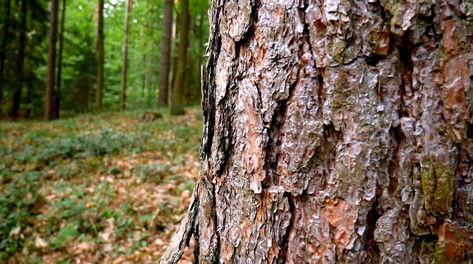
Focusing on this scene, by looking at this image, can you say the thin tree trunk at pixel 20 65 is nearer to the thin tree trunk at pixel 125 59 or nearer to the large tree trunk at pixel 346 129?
the thin tree trunk at pixel 125 59

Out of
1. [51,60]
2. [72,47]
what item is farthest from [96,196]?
[72,47]

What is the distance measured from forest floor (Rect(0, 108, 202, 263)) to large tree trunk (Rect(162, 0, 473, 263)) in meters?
3.29

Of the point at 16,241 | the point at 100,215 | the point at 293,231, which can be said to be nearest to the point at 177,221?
the point at 100,215

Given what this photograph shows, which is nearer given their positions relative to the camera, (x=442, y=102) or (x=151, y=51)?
(x=442, y=102)

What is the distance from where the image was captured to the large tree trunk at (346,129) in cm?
78

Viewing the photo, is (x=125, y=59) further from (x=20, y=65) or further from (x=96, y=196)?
(x=96, y=196)

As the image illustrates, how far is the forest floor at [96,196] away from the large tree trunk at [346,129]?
3.29 m

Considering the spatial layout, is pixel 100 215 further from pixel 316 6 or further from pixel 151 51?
pixel 151 51

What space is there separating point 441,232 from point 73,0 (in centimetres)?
2193

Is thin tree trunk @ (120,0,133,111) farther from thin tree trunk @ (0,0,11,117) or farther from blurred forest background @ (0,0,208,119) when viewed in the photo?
thin tree trunk @ (0,0,11,117)

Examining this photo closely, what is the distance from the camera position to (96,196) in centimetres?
540

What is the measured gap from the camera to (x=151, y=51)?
2141 cm

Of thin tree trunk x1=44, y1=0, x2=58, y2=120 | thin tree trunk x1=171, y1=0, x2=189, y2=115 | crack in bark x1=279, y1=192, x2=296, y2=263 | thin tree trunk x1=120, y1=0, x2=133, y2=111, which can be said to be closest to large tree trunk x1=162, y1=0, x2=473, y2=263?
crack in bark x1=279, y1=192, x2=296, y2=263

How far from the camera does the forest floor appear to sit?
13.8ft
